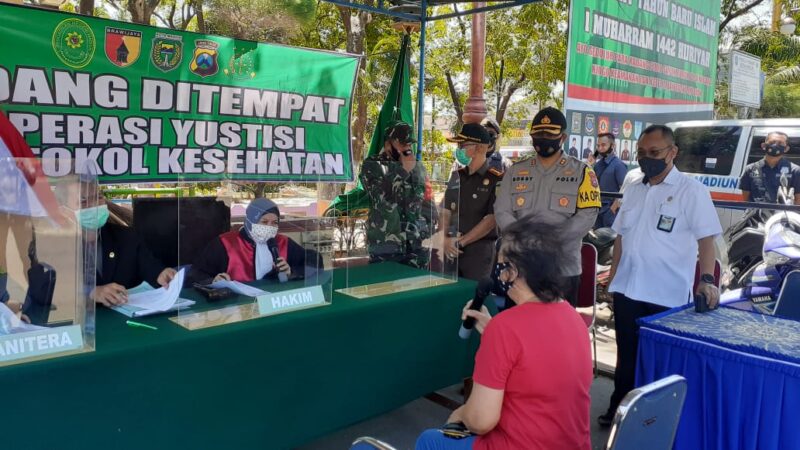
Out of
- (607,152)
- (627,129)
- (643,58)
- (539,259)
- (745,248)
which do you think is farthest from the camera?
(607,152)

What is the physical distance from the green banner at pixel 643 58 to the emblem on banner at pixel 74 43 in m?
3.08

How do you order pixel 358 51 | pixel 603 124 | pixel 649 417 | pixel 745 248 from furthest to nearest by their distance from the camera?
1. pixel 358 51
2. pixel 745 248
3. pixel 603 124
4. pixel 649 417

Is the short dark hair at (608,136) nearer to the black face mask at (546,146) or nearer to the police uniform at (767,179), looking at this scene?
the police uniform at (767,179)

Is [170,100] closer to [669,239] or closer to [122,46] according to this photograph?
[122,46]

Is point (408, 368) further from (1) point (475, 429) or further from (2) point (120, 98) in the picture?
(2) point (120, 98)

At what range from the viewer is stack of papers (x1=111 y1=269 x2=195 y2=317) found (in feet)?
7.43

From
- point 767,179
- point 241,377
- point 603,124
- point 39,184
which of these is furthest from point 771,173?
point 39,184

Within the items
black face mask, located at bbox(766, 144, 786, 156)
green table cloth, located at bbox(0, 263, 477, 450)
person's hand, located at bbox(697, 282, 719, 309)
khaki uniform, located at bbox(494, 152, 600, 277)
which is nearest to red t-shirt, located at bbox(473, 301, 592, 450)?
green table cloth, located at bbox(0, 263, 477, 450)

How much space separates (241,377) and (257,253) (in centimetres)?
59

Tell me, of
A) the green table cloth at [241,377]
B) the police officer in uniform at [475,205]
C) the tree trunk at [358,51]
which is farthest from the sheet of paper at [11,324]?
the tree trunk at [358,51]

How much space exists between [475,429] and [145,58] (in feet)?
10.7

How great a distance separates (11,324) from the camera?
70.2 inches

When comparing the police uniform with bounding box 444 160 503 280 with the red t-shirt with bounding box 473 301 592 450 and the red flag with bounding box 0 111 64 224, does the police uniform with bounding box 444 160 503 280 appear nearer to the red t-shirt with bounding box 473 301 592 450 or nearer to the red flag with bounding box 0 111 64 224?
the red t-shirt with bounding box 473 301 592 450

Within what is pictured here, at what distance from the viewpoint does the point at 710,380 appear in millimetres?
2082
